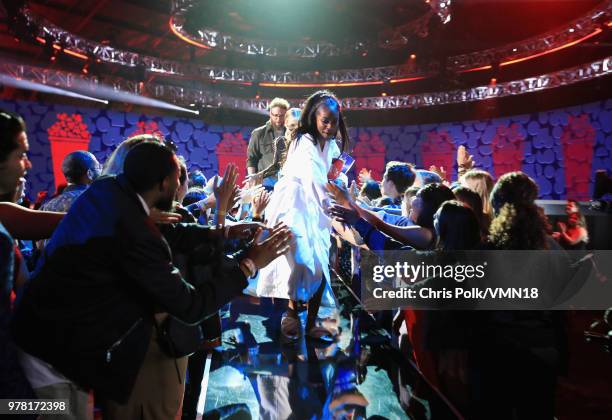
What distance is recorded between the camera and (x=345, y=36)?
12023 mm

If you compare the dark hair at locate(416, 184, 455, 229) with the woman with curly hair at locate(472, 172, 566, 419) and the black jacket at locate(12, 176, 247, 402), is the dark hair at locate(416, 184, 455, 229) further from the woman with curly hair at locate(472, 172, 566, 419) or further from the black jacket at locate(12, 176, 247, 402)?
the black jacket at locate(12, 176, 247, 402)

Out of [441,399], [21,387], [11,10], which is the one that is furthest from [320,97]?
[11,10]

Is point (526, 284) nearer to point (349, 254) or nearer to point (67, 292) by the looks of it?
point (67, 292)

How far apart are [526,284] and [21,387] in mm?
1983

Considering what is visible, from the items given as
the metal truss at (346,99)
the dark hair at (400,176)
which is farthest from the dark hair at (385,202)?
the metal truss at (346,99)

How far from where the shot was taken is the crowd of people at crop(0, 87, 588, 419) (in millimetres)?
1347

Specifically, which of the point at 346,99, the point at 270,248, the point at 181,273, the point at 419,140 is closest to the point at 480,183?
the point at 270,248

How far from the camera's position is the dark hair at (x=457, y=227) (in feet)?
6.70

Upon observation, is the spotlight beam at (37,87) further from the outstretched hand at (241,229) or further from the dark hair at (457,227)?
the dark hair at (457,227)

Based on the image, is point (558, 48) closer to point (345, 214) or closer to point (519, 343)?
point (345, 214)

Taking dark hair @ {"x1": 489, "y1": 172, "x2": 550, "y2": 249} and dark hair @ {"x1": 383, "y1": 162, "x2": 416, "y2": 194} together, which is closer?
dark hair @ {"x1": 489, "y1": 172, "x2": 550, "y2": 249}

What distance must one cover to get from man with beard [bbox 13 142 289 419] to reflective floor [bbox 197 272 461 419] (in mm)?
1013

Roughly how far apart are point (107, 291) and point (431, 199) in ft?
5.74

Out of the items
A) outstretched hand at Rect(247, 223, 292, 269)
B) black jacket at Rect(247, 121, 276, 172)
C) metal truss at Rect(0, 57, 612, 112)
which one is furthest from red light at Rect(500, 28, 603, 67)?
outstretched hand at Rect(247, 223, 292, 269)
